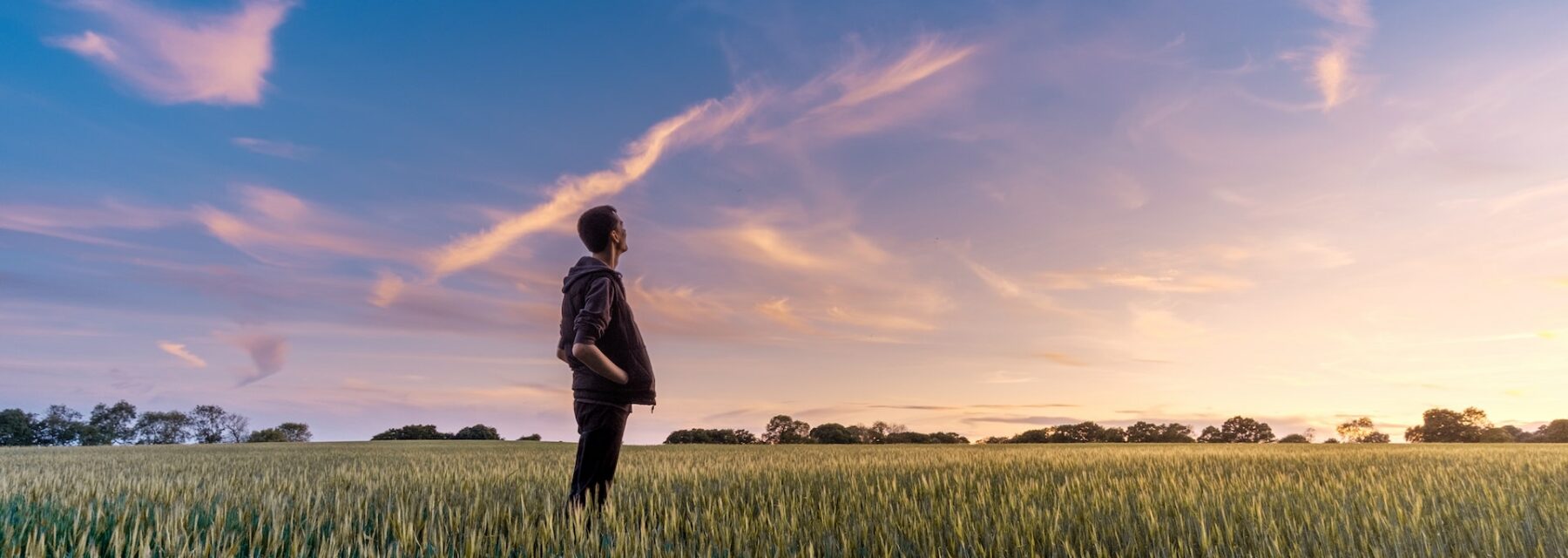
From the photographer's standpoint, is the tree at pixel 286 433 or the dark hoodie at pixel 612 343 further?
the tree at pixel 286 433

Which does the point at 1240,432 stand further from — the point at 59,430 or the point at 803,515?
the point at 59,430

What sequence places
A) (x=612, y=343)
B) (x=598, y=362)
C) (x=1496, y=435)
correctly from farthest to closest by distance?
1. (x=1496, y=435)
2. (x=612, y=343)
3. (x=598, y=362)

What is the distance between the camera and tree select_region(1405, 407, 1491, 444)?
4422 centimetres

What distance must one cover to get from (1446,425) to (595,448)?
192ft

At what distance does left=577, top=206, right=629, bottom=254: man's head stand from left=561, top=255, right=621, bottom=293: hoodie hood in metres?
0.10

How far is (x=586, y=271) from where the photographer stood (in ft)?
14.7

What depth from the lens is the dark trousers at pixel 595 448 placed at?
178 inches

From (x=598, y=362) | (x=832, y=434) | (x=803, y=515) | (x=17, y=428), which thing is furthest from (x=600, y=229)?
(x=17, y=428)

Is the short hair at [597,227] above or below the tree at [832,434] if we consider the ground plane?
above

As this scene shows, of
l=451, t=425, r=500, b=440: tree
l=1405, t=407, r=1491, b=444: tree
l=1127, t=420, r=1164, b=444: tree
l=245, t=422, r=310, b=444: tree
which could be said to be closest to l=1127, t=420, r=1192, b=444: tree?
l=1127, t=420, r=1164, b=444: tree

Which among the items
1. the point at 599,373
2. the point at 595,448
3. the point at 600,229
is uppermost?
the point at 600,229

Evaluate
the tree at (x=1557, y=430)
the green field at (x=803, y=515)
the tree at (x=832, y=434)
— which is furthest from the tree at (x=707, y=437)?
the tree at (x=1557, y=430)

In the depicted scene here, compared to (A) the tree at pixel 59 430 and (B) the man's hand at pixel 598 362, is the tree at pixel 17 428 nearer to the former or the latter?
(A) the tree at pixel 59 430

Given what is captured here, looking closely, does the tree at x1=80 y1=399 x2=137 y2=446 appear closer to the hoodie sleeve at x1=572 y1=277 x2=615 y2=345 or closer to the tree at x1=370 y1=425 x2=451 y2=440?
the tree at x1=370 y1=425 x2=451 y2=440
